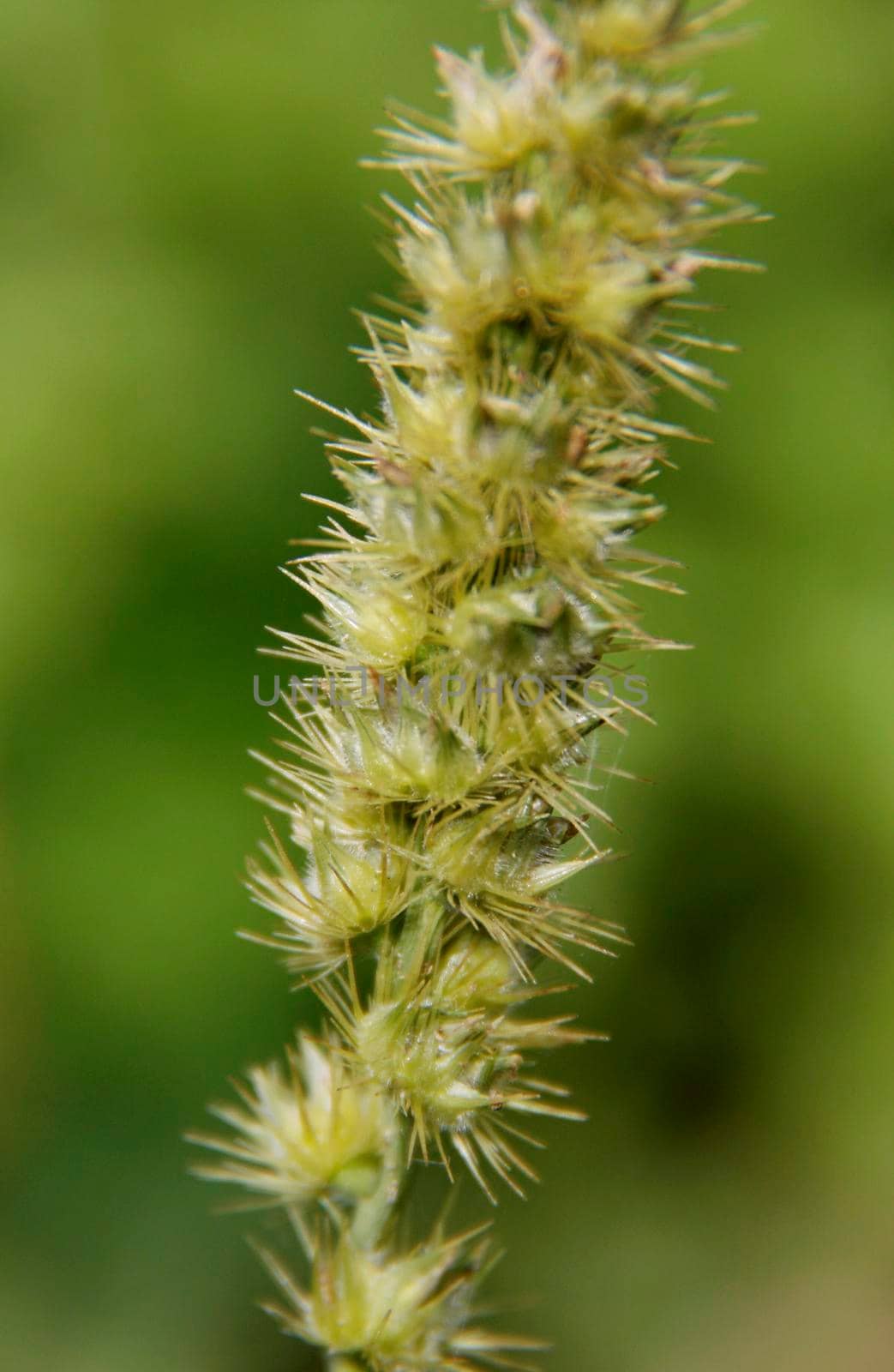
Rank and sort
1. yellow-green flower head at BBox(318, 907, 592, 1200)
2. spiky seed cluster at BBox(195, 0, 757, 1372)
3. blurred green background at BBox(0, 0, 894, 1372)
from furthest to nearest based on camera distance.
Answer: blurred green background at BBox(0, 0, 894, 1372) → yellow-green flower head at BBox(318, 907, 592, 1200) → spiky seed cluster at BBox(195, 0, 757, 1372)

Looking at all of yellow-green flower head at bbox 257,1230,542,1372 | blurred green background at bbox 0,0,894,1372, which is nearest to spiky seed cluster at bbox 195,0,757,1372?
yellow-green flower head at bbox 257,1230,542,1372

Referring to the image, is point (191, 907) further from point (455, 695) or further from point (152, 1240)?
point (455, 695)

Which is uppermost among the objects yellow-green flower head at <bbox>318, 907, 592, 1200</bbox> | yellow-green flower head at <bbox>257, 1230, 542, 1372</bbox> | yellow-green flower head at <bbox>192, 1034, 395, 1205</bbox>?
yellow-green flower head at <bbox>318, 907, 592, 1200</bbox>

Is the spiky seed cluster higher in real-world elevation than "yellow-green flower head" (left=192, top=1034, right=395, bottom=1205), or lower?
higher

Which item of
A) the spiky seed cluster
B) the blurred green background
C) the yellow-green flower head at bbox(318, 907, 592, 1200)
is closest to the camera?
→ the spiky seed cluster

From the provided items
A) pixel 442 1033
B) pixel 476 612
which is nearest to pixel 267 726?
pixel 442 1033

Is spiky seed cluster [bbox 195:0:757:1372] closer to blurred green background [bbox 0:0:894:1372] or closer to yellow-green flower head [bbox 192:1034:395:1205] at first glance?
yellow-green flower head [bbox 192:1034:395:1205]

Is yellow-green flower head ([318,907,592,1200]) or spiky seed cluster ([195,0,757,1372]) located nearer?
spiky seed cluster ([195,0,757,1372])
